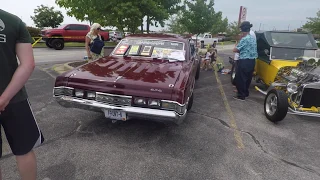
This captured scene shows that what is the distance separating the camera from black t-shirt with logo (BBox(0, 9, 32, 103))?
61.2 inches

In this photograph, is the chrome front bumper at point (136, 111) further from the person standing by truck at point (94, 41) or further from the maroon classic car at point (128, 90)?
the person standing by truck at point (94, 41)

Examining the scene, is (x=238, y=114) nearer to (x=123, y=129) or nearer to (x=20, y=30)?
(x=123, y=129)

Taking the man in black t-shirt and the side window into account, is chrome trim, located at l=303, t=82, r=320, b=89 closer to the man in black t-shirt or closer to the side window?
the man in black t-shirt

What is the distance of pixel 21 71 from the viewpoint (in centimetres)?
165

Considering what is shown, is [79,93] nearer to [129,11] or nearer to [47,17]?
[129,11]

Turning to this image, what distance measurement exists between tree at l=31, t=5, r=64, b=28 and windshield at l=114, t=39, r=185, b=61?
24716 millimetres

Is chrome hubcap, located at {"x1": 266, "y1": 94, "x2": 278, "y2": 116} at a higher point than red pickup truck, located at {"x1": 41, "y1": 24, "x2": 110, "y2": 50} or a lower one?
lower

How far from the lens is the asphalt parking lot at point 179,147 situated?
2738 millimetres

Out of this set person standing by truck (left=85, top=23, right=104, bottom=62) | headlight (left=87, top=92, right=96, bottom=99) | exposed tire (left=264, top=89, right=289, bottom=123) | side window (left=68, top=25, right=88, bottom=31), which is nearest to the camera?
headlight (left=87, top=92, right=96, bottom=99)

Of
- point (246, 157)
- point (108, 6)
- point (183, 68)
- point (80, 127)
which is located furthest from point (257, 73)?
point (108, 6)

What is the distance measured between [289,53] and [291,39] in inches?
25.6

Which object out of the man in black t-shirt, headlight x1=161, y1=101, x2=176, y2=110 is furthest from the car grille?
the man in black t-shirt

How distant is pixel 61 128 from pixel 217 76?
21.5 ft

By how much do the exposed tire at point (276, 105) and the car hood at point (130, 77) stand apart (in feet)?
6.38
